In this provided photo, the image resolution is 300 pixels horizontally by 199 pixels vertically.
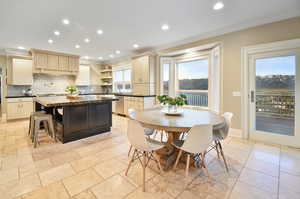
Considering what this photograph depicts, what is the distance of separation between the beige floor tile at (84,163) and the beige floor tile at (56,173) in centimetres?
7

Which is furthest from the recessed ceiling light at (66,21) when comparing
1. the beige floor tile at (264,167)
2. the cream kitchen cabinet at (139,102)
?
the beige floor tile at (264,167)

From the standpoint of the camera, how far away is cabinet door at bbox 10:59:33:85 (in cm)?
517

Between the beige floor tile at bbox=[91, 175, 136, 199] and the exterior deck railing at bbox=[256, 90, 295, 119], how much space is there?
3.23 meters

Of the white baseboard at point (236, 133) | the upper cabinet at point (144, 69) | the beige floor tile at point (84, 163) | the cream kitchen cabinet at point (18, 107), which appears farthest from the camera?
the upper cabinet at point (144, 69)

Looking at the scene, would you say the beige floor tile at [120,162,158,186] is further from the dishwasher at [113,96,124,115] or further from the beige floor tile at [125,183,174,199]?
the dishwasher at [113,96,124,115]

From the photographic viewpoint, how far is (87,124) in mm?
3543

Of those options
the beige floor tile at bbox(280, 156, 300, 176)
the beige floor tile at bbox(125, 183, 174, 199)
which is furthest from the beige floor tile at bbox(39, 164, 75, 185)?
the beige floor tile at bbox(280, 156, 300, 176)

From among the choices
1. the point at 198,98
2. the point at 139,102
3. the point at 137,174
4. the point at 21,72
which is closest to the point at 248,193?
the point at 137,174

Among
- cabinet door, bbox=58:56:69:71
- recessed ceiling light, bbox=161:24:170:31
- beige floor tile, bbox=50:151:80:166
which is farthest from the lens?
cabinet door, bbox=58:56:69:71

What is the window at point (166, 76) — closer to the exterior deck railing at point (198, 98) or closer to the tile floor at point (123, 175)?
the exterior deck railing at point (198, 98)

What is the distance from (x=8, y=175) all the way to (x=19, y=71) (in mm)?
4732

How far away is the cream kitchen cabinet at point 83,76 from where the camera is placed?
6730 mm

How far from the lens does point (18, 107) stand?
515 cm

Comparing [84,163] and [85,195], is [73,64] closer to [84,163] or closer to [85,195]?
[84,163]
